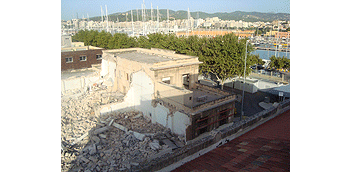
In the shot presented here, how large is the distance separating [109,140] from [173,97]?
207 inches

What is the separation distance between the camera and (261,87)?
32219mm

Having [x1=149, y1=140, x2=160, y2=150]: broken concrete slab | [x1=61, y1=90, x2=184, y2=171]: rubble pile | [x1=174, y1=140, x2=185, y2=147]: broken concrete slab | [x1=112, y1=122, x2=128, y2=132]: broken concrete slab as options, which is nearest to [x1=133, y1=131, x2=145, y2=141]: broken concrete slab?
[x1=61, y1=90, x2=184, y2=171]: rubble pile

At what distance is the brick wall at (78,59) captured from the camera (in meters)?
38.1

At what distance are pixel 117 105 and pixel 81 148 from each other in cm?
662

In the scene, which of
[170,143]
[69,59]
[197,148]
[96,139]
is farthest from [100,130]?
[69,59]

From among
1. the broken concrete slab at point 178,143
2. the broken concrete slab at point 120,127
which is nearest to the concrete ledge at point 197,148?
the broken concrete slab at point 178,143

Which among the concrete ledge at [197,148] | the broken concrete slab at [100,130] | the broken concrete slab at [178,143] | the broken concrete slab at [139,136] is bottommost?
the broken concrete slab at [178,143]

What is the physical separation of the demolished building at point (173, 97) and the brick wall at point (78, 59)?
17034 mm

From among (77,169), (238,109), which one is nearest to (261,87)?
(238,109)

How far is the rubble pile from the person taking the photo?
12867mm

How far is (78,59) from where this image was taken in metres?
39.8

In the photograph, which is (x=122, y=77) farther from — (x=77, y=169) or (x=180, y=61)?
(x=77, y=169)

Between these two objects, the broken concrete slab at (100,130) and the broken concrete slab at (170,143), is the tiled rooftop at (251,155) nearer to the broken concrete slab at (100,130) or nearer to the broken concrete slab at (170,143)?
the broken concrete slab at (170,143)

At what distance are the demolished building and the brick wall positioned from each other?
17.0 m
